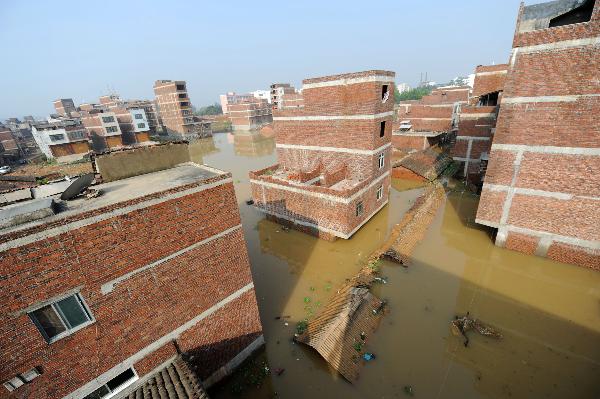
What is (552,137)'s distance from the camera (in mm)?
11812

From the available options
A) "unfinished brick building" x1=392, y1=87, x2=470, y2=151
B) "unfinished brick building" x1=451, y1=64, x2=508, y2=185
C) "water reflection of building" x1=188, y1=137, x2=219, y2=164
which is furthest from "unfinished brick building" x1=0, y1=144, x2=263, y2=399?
"water reflection of building" x1=188, y1=137, x2=219, y2=164

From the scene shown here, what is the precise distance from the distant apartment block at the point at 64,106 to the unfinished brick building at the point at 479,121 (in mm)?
98473

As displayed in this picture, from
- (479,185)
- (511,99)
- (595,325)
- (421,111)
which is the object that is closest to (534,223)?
(595,325)

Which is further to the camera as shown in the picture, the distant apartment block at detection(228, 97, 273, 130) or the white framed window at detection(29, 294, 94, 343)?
the distant apartment block at detection(228, 97, 273, 130)

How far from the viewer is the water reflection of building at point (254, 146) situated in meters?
44.9

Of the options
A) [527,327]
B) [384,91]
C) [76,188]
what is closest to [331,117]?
[384,91]

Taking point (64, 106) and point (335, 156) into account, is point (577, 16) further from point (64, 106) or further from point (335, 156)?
point (64, 106)

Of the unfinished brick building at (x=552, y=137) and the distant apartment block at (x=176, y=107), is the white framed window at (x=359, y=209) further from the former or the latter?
the distant apartment block at (x=176, y=107)

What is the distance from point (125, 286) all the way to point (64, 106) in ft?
335

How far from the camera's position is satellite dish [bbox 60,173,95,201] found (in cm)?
657

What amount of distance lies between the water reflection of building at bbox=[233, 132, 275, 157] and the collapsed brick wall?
36.2m

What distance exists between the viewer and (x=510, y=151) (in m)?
12.9

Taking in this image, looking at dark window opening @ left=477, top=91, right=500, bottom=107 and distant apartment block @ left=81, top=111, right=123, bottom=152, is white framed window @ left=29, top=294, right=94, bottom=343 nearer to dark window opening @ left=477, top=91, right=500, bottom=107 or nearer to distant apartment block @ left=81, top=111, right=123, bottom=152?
dark window opening @ left=477, top=91, right=500, bottom=107

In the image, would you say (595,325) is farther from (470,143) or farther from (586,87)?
(470,143)
